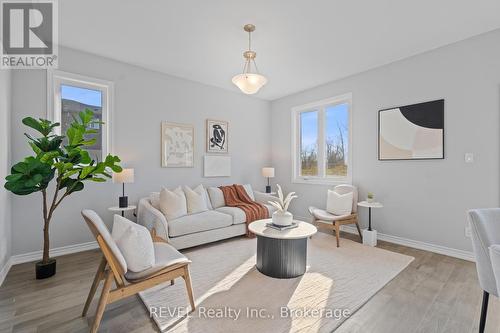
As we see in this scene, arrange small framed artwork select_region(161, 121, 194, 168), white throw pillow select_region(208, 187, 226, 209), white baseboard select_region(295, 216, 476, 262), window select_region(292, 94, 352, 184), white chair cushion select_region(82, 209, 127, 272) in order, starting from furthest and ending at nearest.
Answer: window select_region(292, 94, 352, 184), white throw pillow select_region(208, 187, 226, 209), small framed artwork select_region(161, 121, 194, 168), white baseboard select_region(295, 216, 476, 262), white chair cushion select_region(82, 209, 127, 272)

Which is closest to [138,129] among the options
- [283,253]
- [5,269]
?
[5,269]

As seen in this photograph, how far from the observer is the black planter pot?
249 cm

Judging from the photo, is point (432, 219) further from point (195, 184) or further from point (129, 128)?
point (129, 128)

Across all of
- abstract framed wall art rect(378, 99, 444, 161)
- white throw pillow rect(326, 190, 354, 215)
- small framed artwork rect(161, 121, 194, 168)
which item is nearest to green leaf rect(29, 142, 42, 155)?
small framed artwork rect(161, 121, 194, 168)

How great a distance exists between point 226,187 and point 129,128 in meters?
1.98

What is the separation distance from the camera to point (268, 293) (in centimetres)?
221

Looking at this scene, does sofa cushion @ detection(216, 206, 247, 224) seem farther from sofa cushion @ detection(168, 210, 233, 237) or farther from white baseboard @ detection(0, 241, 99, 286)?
white baseboard @ detection(0, 241, 99, 286)

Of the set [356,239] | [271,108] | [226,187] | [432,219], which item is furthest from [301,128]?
[432,219]

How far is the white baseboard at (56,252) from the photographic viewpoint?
2926 mm

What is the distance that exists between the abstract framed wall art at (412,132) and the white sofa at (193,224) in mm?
2283

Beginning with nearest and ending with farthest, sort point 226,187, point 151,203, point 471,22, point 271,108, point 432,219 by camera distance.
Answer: point 471,22 < point 432,219 < point 151,203 < point 226,187 < point 271,108

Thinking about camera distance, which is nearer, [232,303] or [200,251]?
[232,303]

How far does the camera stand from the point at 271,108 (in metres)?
5.88

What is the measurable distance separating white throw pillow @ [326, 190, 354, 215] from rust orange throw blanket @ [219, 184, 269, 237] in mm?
1120
